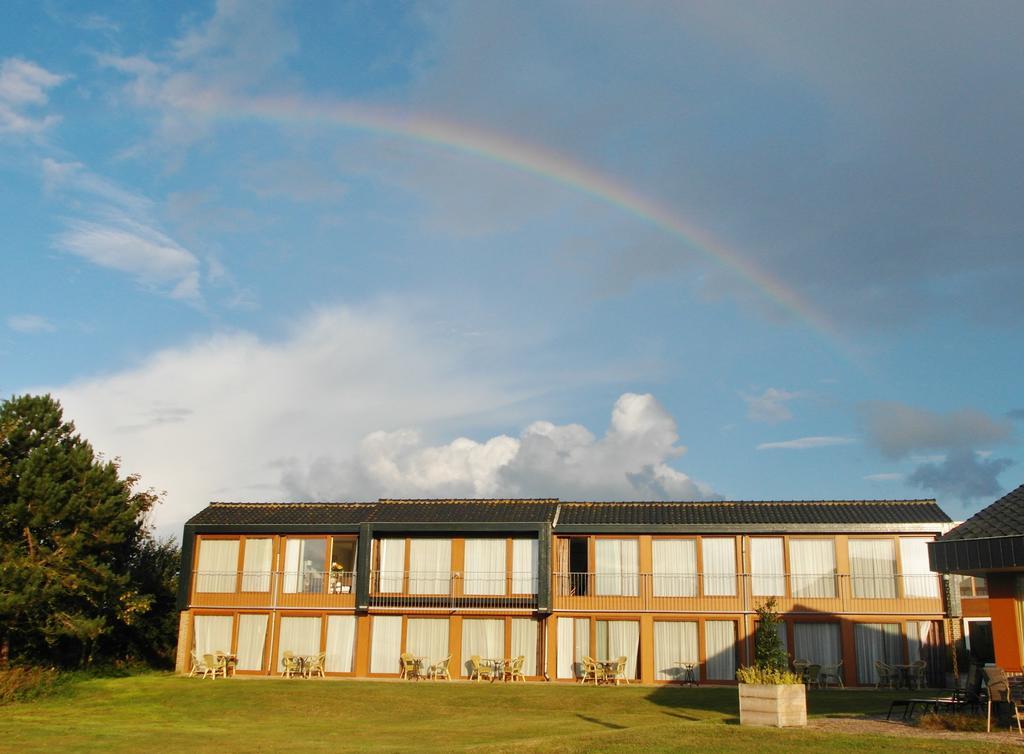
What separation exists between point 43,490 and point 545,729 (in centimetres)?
1869

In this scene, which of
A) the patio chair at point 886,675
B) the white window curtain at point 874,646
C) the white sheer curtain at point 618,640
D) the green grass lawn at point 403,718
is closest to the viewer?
the green grass lawn at point 403,718

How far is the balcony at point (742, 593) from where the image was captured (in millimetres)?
31609

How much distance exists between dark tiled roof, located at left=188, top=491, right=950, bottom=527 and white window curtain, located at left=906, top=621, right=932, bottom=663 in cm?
314

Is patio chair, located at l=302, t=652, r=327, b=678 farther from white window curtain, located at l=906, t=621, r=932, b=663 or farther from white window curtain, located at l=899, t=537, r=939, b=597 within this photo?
white window curtain, located at l=899, t=537, r=939, b=597

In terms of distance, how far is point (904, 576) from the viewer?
31781mm

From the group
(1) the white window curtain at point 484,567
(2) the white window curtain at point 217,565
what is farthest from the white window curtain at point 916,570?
(2) the white window curtain at point 217,565

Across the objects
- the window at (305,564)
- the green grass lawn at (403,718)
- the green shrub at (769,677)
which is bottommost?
the green grass lawn at (403,718)

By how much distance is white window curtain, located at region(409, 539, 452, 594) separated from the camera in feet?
112

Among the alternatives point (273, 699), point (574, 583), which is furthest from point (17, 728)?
point (574, 583)

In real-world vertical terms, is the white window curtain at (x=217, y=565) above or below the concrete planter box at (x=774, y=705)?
above

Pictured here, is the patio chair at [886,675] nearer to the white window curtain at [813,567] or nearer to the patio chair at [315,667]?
the white window curtain at [813,567]

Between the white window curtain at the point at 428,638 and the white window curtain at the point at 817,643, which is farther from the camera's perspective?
the white window curtain at the point at 428,638

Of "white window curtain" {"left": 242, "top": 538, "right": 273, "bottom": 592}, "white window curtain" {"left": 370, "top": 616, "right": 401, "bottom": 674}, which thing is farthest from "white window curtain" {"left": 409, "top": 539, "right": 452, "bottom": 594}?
"white window curtain" {"left": 242, "top": 538, "right": 273, "bottom": 592}

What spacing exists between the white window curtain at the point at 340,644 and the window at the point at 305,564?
1.46m
